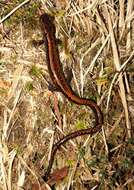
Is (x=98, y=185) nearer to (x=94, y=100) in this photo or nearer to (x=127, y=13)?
(x=94, y=100)

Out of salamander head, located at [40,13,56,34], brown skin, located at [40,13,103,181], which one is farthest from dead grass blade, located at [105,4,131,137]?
salamander head, located at [40,13,56,34]

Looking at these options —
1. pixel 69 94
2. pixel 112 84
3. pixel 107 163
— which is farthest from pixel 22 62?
pixel 107 163

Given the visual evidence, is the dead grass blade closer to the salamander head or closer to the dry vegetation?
the dry vegetation

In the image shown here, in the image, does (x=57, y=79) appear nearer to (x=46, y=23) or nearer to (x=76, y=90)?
(x=76, y=90)

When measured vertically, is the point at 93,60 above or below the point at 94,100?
above

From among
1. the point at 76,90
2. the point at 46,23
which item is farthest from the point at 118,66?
the point at 46,23

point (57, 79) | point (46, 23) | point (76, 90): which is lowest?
point (76, 90)
